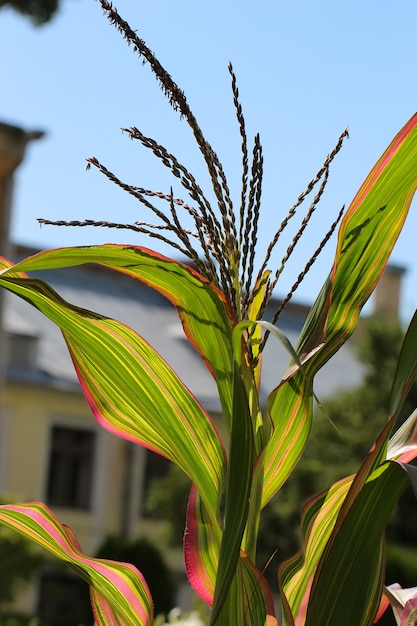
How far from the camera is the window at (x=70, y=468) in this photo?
1969 cm

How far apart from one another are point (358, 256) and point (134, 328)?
69.4ft

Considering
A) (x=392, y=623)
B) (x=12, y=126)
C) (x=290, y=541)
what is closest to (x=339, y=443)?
(x=290, y=541)

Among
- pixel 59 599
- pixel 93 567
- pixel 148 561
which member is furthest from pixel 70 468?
pixel 93 567

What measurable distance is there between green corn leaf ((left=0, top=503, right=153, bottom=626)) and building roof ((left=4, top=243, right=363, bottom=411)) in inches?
686

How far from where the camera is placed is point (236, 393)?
1054 millimetres

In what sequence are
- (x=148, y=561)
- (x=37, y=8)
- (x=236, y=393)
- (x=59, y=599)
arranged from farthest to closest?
(x=59, y=599) → (x=148, y=561) → (x=37, y=8) → (x=236, y=393)

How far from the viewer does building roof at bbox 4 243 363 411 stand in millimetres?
19531

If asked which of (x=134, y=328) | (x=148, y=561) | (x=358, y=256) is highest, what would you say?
(x=134, y=328)

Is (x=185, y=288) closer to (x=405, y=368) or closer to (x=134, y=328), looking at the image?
(x=405, y=368)

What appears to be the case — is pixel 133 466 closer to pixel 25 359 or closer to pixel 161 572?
pixel 25 359

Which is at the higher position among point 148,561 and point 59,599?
point 148,561

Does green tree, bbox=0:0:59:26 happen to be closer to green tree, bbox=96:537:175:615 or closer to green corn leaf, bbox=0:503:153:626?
green tree, bbox=96:537:175:615

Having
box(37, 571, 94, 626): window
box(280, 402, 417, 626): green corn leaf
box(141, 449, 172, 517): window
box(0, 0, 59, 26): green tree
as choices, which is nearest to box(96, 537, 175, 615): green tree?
box(37, 571, 94, 626): window

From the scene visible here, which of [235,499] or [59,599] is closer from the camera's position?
[235,499]
